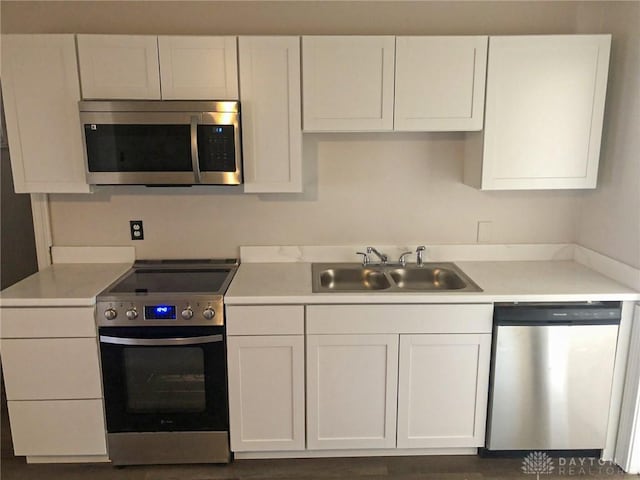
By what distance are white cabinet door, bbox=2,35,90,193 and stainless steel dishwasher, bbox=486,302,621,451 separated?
2288mm

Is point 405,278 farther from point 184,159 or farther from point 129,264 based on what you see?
point 129,264

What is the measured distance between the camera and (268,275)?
2502 millimetres

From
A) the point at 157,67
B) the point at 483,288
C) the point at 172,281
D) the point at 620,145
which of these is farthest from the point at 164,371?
the point at 620,145

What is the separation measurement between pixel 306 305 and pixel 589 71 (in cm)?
184

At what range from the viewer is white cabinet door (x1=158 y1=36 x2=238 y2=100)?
2264 millimetres

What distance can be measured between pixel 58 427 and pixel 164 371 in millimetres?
608

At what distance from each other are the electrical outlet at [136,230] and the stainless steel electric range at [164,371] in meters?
0.42

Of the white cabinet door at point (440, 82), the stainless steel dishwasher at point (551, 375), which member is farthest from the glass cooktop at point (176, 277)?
the stainless steel dishwasher at point (551, 375)

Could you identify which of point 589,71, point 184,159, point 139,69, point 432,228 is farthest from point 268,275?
point 589,71

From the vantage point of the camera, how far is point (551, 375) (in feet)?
7.34

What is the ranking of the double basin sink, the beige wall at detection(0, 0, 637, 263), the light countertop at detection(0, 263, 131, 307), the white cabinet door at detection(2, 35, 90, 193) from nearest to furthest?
1. the light countertop at detection(0, 263, 131, 307)
2. the white cabinet door at detection(2, 35, 90, 193)
3. the beige wall at detection(0, 0, 637, 263)
4. the double basin sink

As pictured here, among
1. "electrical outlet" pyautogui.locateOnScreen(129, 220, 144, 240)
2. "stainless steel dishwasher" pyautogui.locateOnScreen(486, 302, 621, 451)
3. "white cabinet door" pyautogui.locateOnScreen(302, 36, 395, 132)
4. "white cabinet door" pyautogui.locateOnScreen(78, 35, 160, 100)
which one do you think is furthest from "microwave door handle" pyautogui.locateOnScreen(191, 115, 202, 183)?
"stainless steel dishwasher" pyautogui.locateOnScreen(486, 302, 621, 451)

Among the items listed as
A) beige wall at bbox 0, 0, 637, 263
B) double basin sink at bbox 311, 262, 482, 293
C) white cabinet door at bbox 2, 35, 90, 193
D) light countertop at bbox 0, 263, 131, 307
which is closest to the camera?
light countertop at bbox 0, 263, 131, 307

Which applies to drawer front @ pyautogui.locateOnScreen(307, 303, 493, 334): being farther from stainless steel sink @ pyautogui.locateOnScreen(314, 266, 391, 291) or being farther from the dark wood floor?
the dark wood floor
